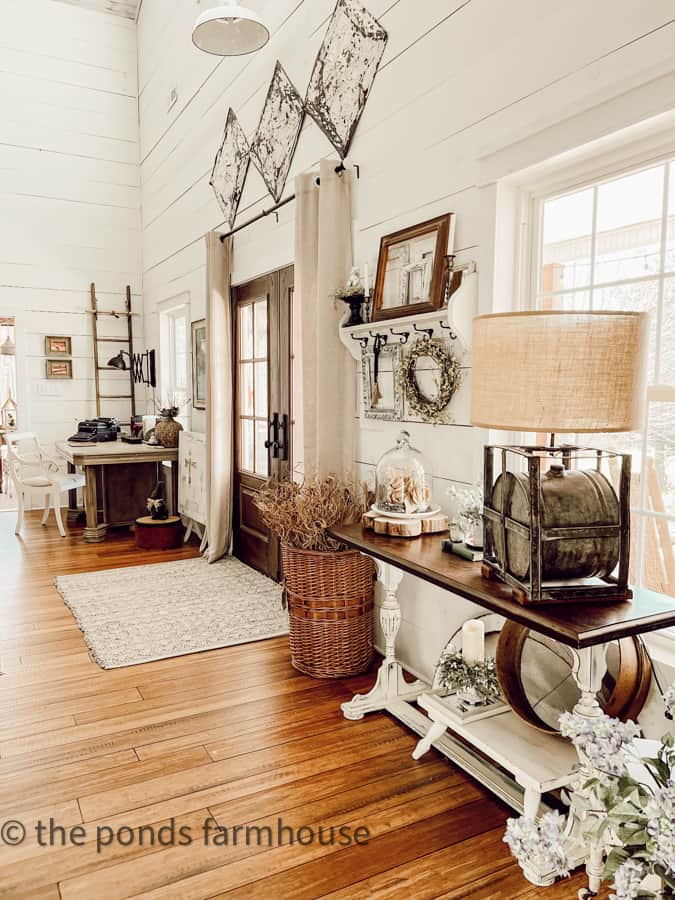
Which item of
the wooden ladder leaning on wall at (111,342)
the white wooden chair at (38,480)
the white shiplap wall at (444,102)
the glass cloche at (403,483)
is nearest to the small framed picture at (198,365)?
the white shiplap wall at (444,102)

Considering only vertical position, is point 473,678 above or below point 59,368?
below

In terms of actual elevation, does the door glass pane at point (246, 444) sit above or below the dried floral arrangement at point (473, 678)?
above

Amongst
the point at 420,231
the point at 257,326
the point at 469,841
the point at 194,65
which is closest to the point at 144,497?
the point at 257,326

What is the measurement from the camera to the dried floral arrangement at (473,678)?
2.20 m

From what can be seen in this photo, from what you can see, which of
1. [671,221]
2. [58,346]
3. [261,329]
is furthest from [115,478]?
[671,221]

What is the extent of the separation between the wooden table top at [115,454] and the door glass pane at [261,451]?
144 centimetres

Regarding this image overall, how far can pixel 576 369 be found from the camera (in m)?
1.55

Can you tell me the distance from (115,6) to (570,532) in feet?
24.7

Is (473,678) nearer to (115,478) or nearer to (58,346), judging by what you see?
(115,478)

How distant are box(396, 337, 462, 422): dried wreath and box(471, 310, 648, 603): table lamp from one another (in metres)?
0.86

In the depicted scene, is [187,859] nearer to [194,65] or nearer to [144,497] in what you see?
[144,497]

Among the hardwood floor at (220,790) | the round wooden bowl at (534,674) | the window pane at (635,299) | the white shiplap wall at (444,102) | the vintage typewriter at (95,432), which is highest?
the white shiplap wall at (444,102)

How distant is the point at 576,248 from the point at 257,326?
2757 mm

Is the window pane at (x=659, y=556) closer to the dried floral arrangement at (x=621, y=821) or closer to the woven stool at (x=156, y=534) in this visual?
the dried floral arrangement at (x=621, y=821)
